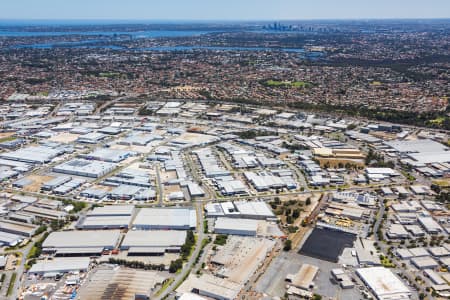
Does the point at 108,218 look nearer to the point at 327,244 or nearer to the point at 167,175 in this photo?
the point at 167,175

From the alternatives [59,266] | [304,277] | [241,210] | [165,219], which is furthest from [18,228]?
[304,277]

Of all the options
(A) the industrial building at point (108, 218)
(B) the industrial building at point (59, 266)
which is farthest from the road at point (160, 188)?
(B) the industrial building at point (59, 266)

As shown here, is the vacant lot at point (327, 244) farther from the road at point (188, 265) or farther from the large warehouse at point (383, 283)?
the road at point (188, 265)

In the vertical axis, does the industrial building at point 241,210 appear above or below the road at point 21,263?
above

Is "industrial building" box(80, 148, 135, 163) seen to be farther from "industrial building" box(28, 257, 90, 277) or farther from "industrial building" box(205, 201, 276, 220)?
"industrial building" box(28, 257, 90, 277)

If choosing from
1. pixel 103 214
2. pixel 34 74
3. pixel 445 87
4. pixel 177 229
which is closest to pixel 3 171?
pixel 103 214

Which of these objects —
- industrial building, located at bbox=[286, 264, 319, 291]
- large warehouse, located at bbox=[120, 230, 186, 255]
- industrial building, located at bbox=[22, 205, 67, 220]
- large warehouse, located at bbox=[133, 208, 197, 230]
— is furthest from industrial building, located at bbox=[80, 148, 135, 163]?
industrial building, located at bbox=[286, 264, 319, 291]
